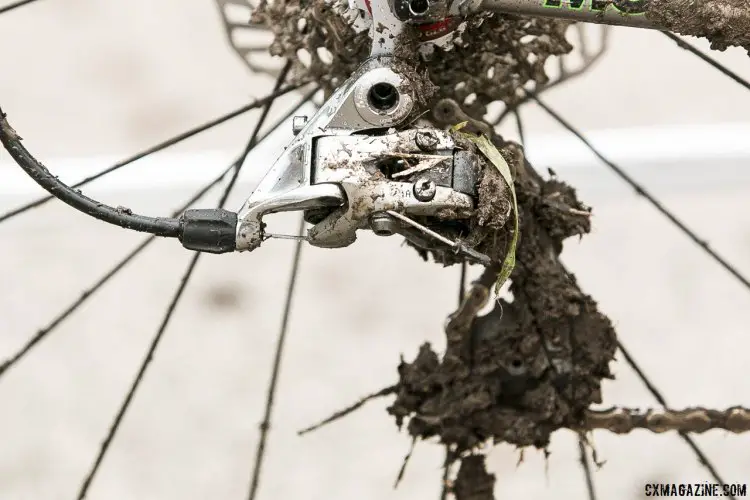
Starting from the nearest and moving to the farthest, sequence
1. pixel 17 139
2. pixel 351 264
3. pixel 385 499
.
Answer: pixel 17 139 → pixel 385 499 → pixel 351 264

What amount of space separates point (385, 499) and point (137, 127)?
478 mm

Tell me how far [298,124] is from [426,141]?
0.08 m

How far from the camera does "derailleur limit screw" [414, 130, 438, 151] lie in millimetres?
638

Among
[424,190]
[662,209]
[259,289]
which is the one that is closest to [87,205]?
[424,190]

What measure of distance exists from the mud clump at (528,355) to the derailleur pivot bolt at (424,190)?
13cm

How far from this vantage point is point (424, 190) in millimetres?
632

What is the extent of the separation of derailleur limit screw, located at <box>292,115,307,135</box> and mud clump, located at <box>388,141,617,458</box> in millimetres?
158

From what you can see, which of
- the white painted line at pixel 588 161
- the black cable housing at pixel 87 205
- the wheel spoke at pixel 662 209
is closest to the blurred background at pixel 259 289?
the white painted line at pixel 588 161

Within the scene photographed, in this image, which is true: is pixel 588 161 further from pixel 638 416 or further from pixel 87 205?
pixel 87 205

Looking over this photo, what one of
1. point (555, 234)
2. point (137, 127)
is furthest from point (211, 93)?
point (555, 234)

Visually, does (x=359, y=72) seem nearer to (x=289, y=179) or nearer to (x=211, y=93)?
(x=289, y=179)

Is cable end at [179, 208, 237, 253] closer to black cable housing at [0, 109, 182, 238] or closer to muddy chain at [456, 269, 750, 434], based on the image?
black cable housing at [0, 109, 182, 238]

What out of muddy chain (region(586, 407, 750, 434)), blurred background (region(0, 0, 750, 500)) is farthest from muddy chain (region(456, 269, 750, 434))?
blurred background (region(0, 0, 750, 500))

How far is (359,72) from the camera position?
660mm
